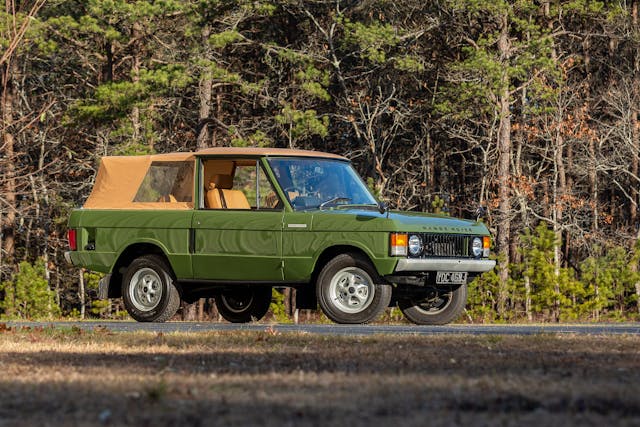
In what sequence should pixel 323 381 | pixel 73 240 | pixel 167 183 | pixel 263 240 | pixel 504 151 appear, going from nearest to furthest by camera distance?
pixel 323 381 < pixel 263 240 < pixel 167 183 < pixel 73 240 < pixel 504 151

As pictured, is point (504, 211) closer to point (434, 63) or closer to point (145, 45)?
point (434, 63)

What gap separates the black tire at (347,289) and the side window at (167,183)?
225 centimetres

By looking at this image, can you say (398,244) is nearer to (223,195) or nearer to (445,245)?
(445,245)

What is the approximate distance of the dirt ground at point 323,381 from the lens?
651 cm

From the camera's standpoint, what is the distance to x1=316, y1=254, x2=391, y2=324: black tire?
14.4 metres

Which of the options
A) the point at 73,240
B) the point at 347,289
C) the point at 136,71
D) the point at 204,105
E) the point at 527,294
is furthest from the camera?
the point at 204,105

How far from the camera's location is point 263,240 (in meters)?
15.0

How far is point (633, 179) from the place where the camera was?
39938 mm

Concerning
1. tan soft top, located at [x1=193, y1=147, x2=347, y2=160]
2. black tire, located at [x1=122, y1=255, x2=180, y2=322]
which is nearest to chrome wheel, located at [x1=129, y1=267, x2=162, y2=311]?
black tire, located at [x1=122, y1=255, x2=180, y2=322]

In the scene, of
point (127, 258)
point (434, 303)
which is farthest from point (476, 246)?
point (127, 258)

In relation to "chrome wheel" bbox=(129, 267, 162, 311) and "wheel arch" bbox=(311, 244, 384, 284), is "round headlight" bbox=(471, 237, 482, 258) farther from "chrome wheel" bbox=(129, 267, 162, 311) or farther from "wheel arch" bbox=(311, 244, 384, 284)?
"chrome wheel" bbox=(129, 267, 162, 311)

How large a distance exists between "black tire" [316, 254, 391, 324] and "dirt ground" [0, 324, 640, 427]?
8.50 feet

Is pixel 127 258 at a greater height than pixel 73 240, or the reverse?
pixel 73 240

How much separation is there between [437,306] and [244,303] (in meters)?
2.73
